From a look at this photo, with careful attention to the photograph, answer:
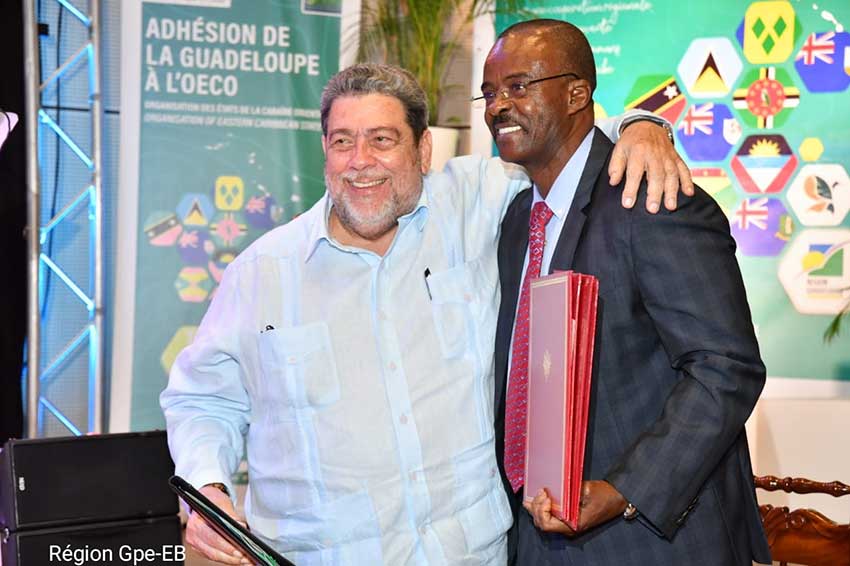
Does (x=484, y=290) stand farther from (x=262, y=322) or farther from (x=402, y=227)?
(x=262, y=322)

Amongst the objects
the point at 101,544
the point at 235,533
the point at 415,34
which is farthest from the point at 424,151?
the point at 415,34

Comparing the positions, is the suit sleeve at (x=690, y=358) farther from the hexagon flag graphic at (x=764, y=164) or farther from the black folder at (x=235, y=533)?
the hexagon flag graphic at (x=764, y=164)

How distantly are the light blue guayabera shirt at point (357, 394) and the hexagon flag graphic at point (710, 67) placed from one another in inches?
127

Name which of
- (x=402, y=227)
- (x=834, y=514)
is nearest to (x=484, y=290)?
(x=402, y=227)

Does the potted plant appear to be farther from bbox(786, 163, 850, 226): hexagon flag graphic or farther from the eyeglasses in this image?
the eyeglasses

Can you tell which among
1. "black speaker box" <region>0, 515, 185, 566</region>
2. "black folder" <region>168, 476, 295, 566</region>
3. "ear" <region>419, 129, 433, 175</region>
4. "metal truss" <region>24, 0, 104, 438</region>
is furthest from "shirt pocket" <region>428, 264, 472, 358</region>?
"metal truss" <region>24, 0, 104, 438</region>

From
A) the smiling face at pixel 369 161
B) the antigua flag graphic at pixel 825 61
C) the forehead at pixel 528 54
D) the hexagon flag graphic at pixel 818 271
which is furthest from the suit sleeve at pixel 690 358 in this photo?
the antigua flag graphic at pixel 825 61

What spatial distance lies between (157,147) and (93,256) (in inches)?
26.9

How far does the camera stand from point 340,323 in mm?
2318

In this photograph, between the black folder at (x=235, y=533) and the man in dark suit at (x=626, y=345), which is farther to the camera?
the man in dark suit at (x=626, y=345)

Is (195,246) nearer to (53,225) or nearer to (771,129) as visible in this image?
(53,225)

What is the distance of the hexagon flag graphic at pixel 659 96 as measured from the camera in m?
5.39

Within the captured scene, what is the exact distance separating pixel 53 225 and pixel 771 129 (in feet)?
11.7

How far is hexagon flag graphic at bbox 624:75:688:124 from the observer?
17.7 feet
